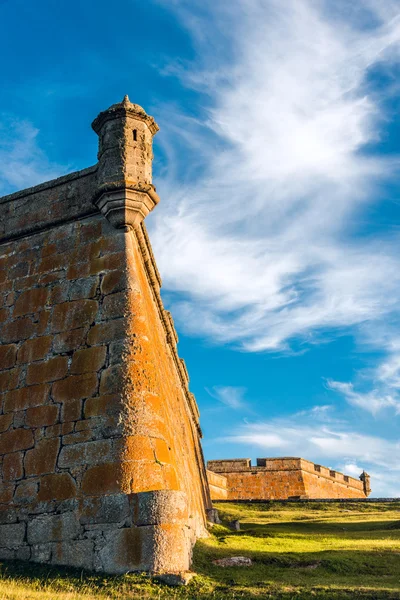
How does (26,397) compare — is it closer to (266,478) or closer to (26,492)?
(26,492)

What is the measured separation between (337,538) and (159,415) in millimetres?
4747

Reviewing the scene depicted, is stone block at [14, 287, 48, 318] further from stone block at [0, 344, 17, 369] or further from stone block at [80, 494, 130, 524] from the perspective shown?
stone block at [80, 494, 130, 524]

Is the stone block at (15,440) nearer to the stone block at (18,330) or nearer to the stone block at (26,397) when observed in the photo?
the stone block at (26,397)

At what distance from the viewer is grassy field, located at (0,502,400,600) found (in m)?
5.79

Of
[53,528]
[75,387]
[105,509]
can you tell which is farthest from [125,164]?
[53,528]

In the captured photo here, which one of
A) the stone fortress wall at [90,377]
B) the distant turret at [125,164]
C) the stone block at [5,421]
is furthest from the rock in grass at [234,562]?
the distant turret at [125,164]

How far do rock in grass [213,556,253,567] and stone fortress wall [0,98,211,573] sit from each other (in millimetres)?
471

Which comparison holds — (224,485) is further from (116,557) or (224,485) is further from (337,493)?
(116,557)

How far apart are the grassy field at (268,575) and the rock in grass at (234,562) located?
0.10 meters

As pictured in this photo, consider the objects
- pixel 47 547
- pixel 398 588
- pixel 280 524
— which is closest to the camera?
pixel 398 588

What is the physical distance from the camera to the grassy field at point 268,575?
579cm

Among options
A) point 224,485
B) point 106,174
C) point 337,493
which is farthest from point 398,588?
point 337,493

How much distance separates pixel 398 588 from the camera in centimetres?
607

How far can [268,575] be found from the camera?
6.83 meters
